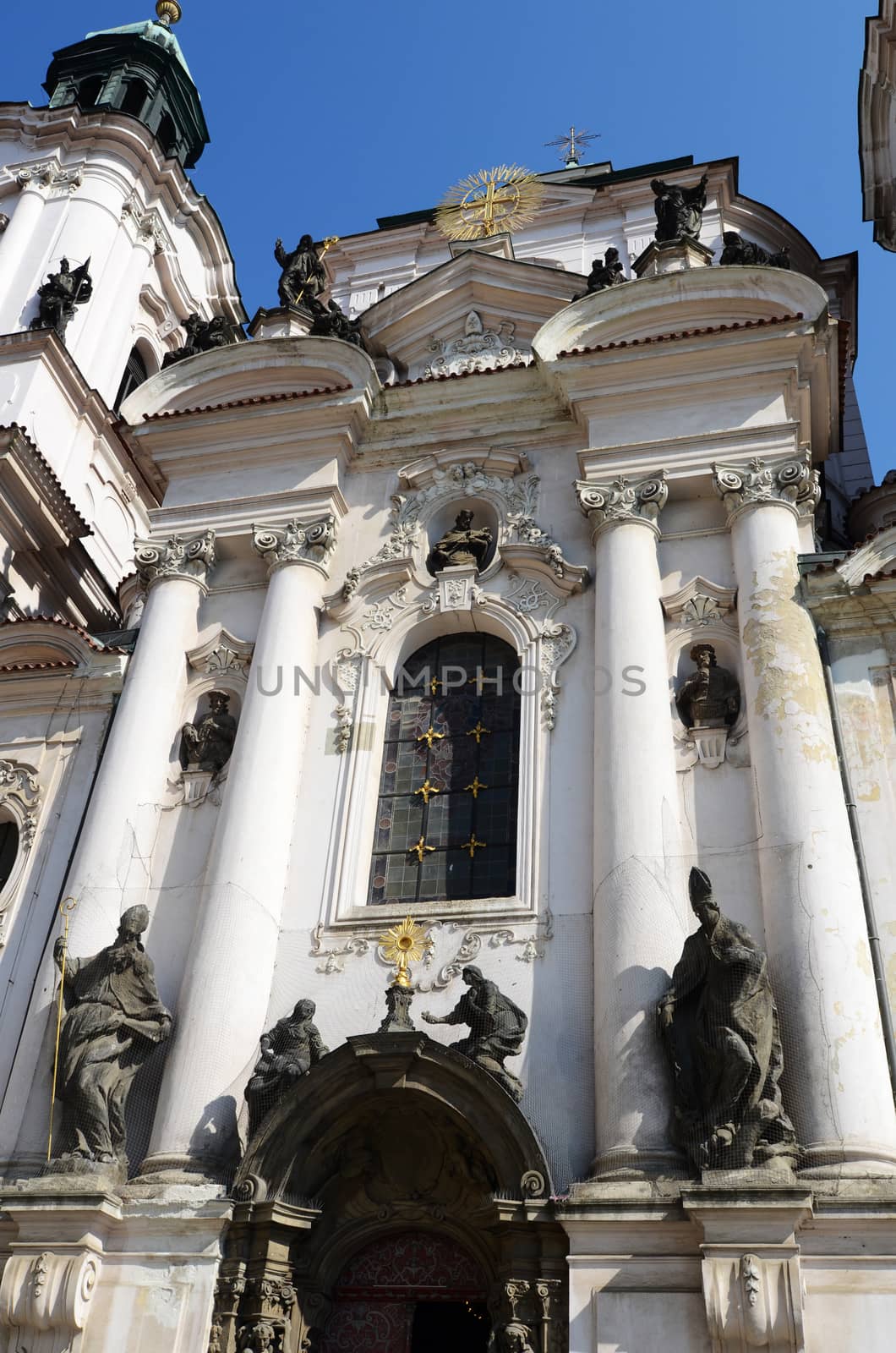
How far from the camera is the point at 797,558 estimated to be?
10969 mm

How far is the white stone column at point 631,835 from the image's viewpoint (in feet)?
27.2

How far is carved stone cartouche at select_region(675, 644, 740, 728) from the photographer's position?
33.9 feet

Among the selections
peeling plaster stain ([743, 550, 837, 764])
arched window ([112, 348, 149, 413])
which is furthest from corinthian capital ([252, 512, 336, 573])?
arched window ([112, 348, 149, 413])

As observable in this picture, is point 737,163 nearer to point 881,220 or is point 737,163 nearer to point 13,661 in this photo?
point 881,220

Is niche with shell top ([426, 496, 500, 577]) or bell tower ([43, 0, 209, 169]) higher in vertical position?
bell tower ([43, 0, 209, 169])

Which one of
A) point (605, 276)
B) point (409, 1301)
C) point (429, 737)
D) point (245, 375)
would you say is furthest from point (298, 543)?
point (409, 1301)

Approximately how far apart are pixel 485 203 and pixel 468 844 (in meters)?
10.6

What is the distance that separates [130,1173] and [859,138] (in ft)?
50.5

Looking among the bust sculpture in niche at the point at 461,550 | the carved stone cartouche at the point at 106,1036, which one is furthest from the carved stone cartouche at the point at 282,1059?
the bust sculpture in niche at the point at 461,550

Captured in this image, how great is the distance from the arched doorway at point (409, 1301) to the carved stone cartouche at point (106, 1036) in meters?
1.90

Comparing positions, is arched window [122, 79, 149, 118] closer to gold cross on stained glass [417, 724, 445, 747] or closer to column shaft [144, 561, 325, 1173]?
column shaft [144, 561, 325, 1173]

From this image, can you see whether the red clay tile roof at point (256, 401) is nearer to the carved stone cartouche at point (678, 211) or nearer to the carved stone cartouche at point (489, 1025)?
the carved stone cartouche at point (678, 211)

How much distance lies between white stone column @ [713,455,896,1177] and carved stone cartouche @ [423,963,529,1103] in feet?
5.91

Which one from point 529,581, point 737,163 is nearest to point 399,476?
point 529,581
